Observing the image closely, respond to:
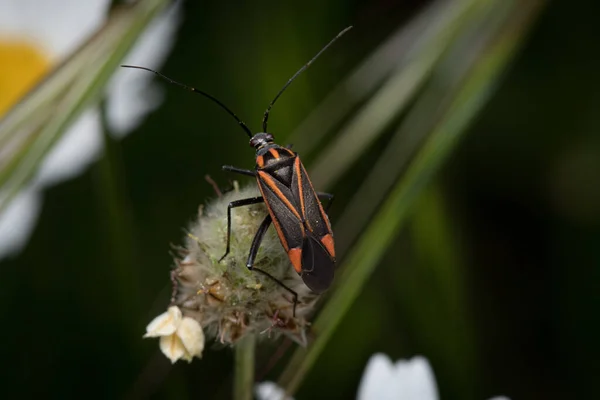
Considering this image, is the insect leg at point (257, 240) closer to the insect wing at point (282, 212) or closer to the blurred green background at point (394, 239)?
the insect wing at point (282, 212)

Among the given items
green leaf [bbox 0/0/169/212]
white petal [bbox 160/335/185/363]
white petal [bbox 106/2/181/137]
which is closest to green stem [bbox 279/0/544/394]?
white petal [bbox 160/335/185/363]

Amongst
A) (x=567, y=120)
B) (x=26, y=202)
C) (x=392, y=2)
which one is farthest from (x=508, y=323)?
(x=26, y=202)

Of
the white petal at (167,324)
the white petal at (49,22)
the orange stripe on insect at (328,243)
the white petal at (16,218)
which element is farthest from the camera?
the white petal at (49,22)

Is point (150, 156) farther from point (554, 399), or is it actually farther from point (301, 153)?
Result: point (554, 399)

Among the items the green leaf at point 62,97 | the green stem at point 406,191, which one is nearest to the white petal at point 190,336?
the green stem at point 406,191

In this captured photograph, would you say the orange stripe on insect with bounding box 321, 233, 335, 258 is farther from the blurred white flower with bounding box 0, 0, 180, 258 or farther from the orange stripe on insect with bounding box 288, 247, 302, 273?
the blurred white flower with bounding box 0, 0, 180, 258

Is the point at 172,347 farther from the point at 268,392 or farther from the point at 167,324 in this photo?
the point at 268,392
